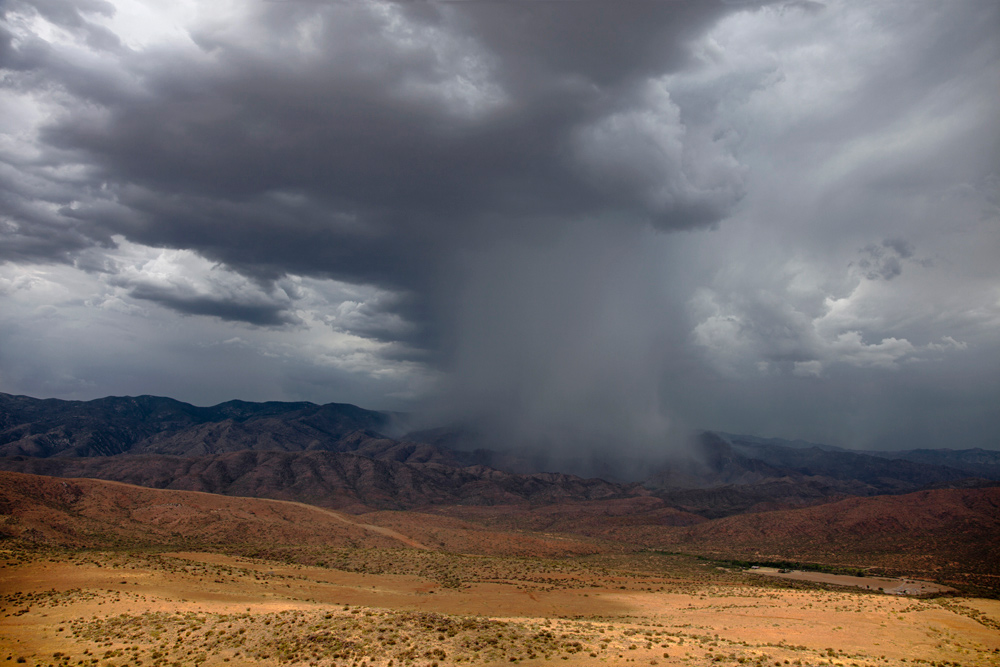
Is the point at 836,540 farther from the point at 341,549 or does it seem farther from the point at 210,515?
the point at 210,515

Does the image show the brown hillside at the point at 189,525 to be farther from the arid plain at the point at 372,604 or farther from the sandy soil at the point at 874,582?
the sandy soil at the point at 874,582

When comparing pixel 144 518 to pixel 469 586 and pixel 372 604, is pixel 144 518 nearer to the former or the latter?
pixel 469 586

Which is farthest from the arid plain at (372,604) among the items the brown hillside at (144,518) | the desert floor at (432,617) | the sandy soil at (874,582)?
the sandy soil at (874,582)

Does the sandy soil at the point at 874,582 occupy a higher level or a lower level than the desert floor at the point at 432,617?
lower

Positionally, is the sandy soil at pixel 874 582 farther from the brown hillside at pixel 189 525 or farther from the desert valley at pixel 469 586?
the brown hillside at pixel 189 525

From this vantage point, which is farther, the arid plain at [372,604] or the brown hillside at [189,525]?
the brown hillside at [189,525]

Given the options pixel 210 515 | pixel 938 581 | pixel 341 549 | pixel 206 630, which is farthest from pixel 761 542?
pixel 206 630

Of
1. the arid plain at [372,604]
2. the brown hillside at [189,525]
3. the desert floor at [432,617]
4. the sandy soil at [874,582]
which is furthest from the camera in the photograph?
the brown hillside at [189,525]

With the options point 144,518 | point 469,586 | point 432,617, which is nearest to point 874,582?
point 469,586

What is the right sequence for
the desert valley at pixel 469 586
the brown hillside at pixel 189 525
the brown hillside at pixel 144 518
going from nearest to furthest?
the desert valley at pixel 469 586
the brown hillside at pixel 144 518
the brown hillside at pixel 189 525
